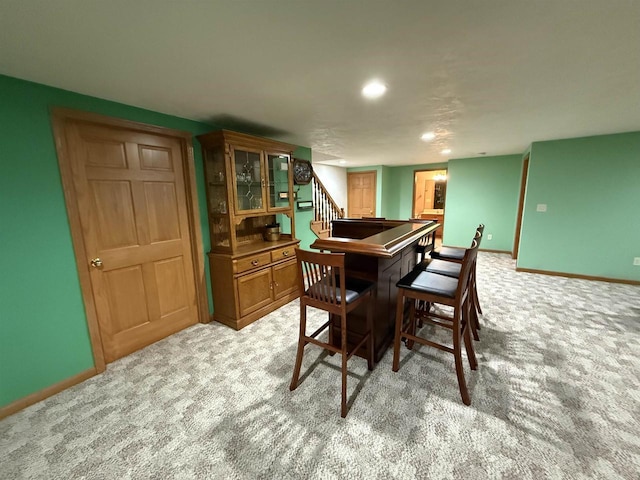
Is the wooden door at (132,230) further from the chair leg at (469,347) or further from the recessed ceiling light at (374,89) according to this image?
the chair leg at (469,347)

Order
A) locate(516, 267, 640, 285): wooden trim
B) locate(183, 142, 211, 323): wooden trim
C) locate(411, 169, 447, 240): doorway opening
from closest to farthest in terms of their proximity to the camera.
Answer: locate(183, 142, 211, 323): wooden trim < locate(516, 267, 640, 285): wooden trim < locate(411, 169, 447, 240): doorway opening

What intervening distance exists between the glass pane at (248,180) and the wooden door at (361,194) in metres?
4.93

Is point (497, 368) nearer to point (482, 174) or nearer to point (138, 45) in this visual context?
point (138, 45)

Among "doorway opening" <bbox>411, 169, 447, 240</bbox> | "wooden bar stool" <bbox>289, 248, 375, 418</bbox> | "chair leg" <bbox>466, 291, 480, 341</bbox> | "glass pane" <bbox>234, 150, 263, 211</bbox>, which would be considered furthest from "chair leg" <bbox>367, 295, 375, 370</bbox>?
"doorway opening" <bbox>411, 169, 447, 240</bbox>

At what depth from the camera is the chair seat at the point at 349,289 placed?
1.74 m

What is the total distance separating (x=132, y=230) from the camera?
91.3 inches

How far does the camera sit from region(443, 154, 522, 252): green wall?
5652 millimetres

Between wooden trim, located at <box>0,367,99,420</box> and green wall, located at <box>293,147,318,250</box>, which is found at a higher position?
green wall, located at <box>293,147,318,250</box>

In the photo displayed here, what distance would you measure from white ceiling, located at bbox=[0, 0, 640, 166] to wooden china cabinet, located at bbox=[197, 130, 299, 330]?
0.39 meters

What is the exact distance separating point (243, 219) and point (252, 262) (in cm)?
54

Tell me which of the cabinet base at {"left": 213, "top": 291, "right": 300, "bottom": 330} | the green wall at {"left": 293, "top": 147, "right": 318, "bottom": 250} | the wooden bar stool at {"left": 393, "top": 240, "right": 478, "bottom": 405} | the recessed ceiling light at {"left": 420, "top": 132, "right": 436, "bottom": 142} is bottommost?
the cabinet base at {"left": 213, "top": 291, "right": 300, "bottom": 330}

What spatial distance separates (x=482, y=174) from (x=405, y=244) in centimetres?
516

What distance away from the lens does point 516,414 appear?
164 centimetres

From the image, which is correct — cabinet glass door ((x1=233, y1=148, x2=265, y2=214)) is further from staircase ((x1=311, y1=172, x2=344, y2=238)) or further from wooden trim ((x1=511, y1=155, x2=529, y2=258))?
wooden trim ((x1=511, y1=155, x2=529, y2=258))
